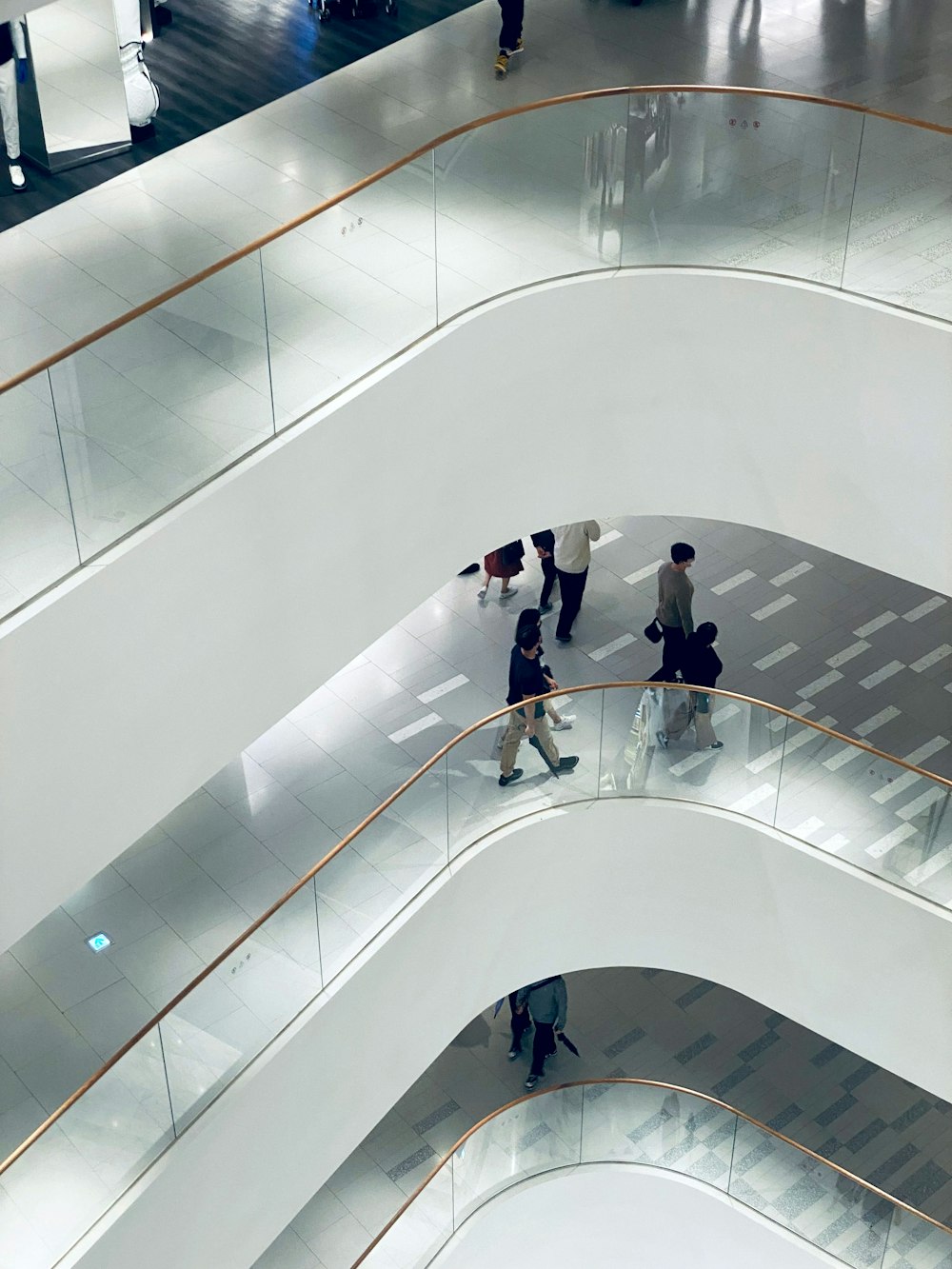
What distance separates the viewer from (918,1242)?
9688mm

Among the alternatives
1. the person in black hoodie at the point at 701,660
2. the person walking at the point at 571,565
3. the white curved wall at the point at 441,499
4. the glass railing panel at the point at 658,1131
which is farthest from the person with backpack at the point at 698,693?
the glass railing panel at the point at 658,1131

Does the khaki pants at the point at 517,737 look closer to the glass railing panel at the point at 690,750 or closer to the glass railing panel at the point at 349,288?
the glass railing panel at the point at 690,750

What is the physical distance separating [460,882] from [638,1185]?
3.55 metres

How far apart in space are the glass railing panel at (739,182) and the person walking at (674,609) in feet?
7.41

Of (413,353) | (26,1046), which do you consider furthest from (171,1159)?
(413,353)

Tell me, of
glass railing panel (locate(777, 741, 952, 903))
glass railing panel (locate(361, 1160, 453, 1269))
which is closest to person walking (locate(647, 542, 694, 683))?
glass railing panel (locate(777, 741, 952, 903))

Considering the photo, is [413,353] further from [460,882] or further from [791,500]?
[460,882]

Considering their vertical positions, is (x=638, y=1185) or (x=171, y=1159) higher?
(x=171, y=1159)

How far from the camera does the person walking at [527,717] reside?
28.6ft

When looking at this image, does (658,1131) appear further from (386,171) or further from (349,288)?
(386,171)

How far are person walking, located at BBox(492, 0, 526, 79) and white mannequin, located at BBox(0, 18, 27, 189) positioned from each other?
3.19 m

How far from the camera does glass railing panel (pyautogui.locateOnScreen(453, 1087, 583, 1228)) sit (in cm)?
1034

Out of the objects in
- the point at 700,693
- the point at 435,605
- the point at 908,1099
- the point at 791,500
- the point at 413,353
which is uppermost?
the point at 413,353

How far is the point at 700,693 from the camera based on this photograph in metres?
8.72
